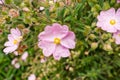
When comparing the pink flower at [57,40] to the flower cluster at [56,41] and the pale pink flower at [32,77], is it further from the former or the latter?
the pale pink flower at [32,77]

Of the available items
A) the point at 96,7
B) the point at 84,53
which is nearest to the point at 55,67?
the point at 84,53

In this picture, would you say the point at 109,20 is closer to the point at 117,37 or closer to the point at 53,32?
the point at 117,37

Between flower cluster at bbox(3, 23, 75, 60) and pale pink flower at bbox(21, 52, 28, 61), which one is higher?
flower cluster at bbox(3, 23, 75, 60)

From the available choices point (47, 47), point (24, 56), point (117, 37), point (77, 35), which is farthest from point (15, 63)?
point (117, 37)

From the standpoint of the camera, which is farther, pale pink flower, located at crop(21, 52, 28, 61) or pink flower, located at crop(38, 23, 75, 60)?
pale pink flower, located at crop(21, 52, 28, 61)

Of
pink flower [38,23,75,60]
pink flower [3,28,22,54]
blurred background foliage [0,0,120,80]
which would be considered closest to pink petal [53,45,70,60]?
pink flower [38,23,75,60]

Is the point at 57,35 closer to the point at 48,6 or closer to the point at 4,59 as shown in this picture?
the point at 48,6

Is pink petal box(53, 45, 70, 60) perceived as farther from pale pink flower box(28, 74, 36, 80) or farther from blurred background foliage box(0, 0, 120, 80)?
pale pink flower box(28, 74, 36, 80)
